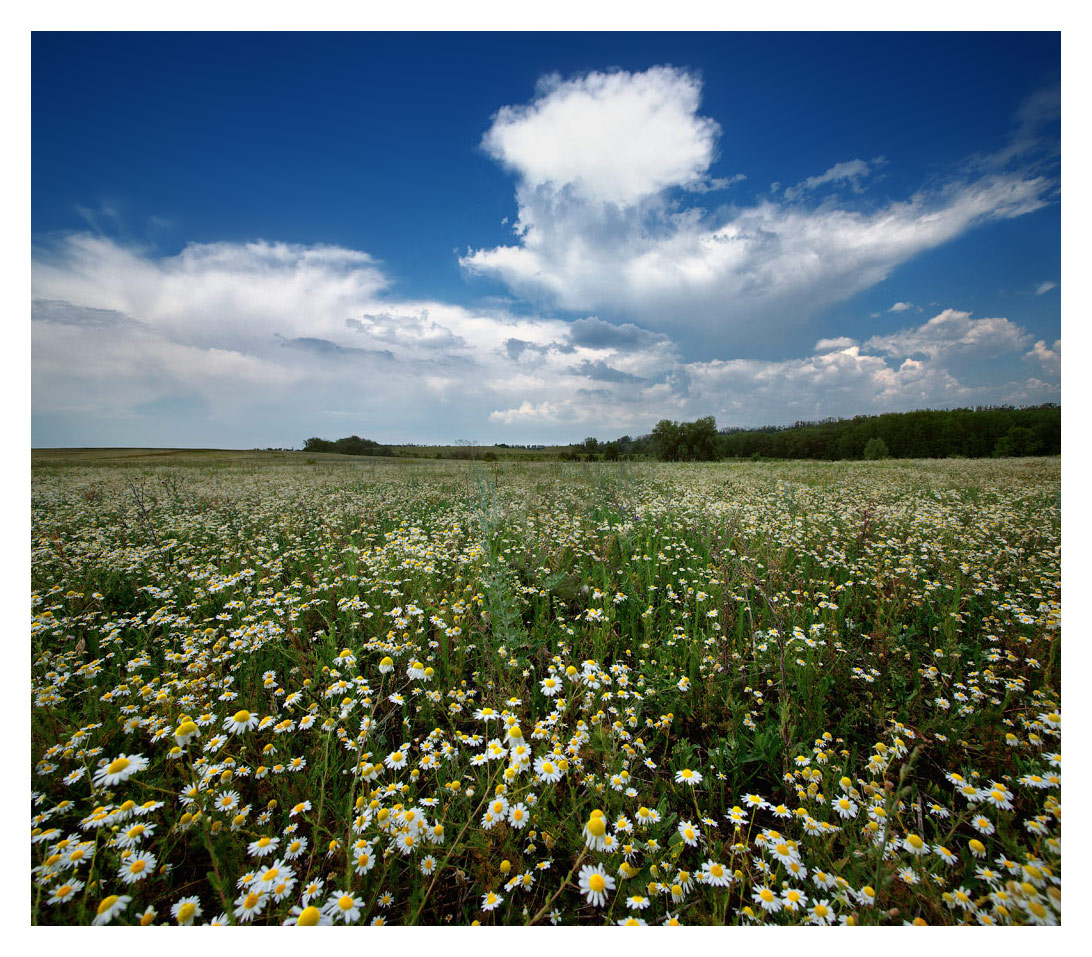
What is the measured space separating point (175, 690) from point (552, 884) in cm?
242

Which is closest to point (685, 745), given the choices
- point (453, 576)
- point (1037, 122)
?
point (453, 576)

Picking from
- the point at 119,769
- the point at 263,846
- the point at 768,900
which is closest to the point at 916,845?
the point at 768,900

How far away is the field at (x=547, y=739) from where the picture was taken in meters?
1.51

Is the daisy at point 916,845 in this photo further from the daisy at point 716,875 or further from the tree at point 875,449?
the tree at point 875,449

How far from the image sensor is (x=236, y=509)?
711cm

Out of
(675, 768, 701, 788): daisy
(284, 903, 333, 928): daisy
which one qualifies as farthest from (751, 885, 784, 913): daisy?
(284, 903, 333, 928): daisy

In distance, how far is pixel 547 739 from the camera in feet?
6.73

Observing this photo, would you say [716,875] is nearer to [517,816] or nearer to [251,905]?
[517,816]

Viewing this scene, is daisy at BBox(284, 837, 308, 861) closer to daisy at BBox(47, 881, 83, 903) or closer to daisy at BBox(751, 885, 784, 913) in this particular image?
daisy at BBox(47, 881, 83, 903)

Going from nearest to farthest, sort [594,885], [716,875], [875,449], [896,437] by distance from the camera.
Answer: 1. [594,885]
2. [716,875]
3. [896,437]
4. [875,449]

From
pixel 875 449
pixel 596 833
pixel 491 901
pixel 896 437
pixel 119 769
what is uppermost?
pixel 896 437

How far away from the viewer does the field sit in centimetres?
151

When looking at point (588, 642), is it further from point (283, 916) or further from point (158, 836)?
point (158, 836)

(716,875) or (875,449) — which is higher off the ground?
(875,449)
